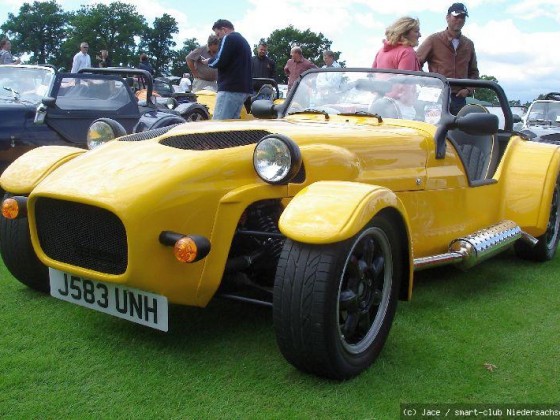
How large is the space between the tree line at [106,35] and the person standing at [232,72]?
66911mm

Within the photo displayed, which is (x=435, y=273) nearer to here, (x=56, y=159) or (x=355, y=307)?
(x=355, y=307)

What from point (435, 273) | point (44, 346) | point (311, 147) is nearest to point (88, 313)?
point (44, 346)

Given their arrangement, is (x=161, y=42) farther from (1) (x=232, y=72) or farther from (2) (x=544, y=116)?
(1) (x=232, y=72)

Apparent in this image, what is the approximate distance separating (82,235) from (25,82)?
5.65 m

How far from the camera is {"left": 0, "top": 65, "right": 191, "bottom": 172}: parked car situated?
6.98 meters

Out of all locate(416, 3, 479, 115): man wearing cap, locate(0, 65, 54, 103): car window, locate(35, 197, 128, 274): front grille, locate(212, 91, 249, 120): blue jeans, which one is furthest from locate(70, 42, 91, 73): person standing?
locate(35, 197, 128, 274): front grille

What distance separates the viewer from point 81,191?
2725 millimetres

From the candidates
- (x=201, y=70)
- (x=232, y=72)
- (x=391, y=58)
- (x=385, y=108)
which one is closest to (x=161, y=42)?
(x=201, y=70)

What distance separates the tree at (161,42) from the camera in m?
77.8

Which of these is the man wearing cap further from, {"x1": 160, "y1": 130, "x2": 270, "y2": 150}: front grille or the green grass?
{"x1": 160, "y1": 130, "x2": 270, "y2": 150}: front grille

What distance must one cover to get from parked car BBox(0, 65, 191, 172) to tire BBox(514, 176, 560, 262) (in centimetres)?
443

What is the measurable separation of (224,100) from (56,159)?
3.42 metres

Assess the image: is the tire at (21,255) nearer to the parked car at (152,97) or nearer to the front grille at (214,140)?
the front grille at (214,140)

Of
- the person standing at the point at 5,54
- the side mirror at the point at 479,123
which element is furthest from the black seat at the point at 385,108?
the person standing at the point at 5,54
